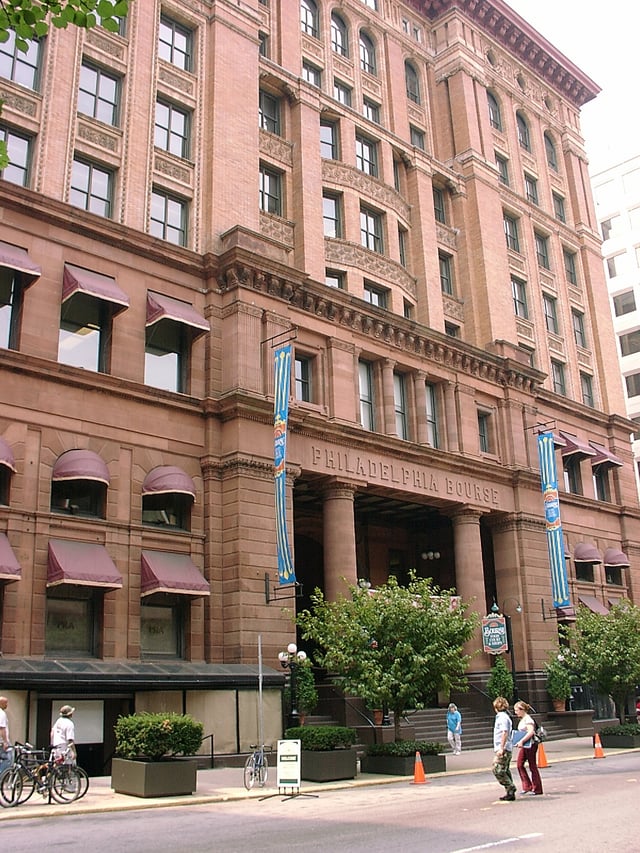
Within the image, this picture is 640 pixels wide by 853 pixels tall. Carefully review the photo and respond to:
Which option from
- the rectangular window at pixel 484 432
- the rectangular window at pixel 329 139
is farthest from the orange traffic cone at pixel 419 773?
the rectangular window at pixel 329 139

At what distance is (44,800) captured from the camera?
18578mm

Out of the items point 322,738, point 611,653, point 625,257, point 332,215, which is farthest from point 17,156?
point 625,257

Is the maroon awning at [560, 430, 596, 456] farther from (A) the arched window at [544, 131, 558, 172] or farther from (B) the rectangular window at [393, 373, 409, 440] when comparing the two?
(A) the arched window at [544, 131, 558, 172]

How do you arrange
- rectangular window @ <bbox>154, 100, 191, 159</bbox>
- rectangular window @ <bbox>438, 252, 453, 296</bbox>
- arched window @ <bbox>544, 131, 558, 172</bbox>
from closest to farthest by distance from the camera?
rectangular window @ <bbox>154, 100, 191, 159</bbox> < rectangular window @ <bbox>438, 252, 453, 296</bbox> < arched window @ <bbox>544, 131, 558, 172</bbox>

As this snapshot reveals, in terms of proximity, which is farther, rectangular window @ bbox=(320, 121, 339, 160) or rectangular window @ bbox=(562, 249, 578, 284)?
rectangular window @ bbox=(562, 249, 578, 284)

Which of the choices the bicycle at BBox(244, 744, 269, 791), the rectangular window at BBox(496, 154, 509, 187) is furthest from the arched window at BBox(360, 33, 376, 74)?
the bicycle at BBox(244, 744, 269, 791)

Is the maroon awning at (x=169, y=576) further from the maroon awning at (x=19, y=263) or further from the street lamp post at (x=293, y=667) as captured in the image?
the maroon awning at (x=19, y=263)

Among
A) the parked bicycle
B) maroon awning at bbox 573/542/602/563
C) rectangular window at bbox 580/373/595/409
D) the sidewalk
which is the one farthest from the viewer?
rectangular window at bbox 580/373/595/409

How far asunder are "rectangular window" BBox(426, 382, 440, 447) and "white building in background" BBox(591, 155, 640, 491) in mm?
37149

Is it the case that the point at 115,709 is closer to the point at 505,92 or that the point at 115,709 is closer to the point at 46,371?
the point at 46,371

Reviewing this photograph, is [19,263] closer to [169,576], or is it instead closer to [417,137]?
[169,576]

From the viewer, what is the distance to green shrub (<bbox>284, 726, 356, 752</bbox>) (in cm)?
2327

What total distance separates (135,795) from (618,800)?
10239 mm

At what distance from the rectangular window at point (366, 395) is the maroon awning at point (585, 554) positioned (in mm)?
14828
